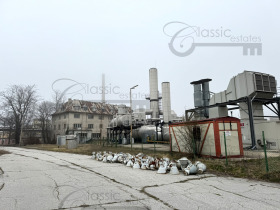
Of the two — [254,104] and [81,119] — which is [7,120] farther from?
[254,104]

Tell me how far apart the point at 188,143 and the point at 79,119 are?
4280cm

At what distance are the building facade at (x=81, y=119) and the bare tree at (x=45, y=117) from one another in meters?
1.53

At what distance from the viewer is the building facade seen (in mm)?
49906

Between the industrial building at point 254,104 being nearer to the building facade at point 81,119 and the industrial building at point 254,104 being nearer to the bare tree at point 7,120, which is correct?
the building facade at point 81,119

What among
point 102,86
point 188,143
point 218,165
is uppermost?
point 102,86

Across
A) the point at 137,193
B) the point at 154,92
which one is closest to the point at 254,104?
the point at 154,92

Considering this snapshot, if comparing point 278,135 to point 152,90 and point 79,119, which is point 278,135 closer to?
point 152,90

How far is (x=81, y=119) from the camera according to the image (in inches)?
2046

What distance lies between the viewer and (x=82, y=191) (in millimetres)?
5805

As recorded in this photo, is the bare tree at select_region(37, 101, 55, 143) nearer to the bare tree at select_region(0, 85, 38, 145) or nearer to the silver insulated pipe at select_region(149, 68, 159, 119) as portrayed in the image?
the bare tree at select_region(0, 85, 38, 145)

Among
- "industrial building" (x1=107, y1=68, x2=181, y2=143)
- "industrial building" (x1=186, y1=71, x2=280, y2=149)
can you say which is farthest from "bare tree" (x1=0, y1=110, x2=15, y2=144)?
"industrial building" (x1=186, y1=71, x2=280, y2=149)

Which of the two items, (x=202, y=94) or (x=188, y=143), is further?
(x=202, y=94)

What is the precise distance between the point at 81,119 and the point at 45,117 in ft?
30.4

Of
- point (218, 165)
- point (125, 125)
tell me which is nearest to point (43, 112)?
point (125, 125)
